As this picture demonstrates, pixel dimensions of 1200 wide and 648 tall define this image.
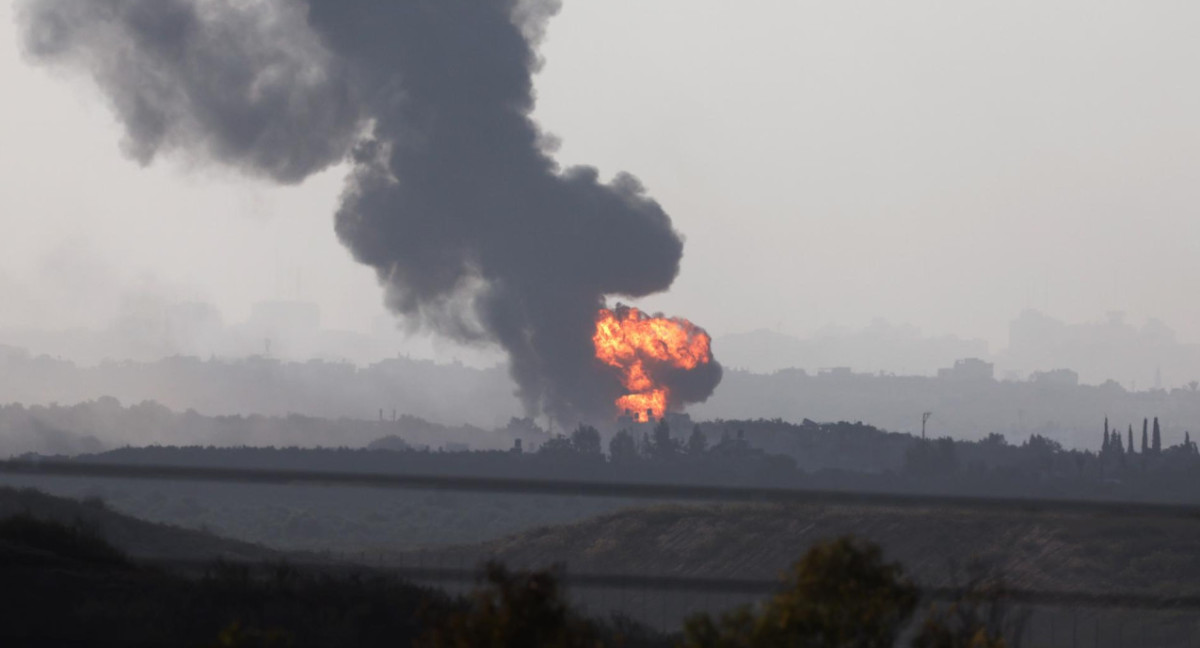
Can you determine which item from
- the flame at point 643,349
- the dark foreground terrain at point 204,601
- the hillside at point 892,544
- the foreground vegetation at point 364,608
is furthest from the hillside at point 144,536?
the flame at point 643,349

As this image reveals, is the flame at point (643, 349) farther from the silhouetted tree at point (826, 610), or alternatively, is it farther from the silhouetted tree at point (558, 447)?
the silhouetted tree at point (826, 610)

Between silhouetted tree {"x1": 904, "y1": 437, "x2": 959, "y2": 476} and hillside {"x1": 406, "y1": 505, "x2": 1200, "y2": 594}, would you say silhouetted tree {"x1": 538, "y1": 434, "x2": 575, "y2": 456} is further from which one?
hillside {"x1": 406, "y1": 505, "x2": 1200, "y2": 594}

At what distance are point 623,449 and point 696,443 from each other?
32.1ft

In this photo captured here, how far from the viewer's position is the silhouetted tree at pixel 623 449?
103375 mm

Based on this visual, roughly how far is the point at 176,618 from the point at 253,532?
6.09 feet

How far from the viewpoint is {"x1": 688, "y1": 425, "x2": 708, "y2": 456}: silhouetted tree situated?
110312 millimetres

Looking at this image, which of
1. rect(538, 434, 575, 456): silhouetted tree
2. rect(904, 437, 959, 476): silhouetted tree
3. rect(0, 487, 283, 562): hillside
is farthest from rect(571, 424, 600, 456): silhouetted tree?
rect(0, 487, 283, 562): hillside

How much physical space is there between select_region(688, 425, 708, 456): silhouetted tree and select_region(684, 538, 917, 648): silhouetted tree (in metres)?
105

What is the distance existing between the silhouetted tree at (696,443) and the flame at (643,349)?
318 inches

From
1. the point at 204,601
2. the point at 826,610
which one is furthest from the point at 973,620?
the point at 204,601

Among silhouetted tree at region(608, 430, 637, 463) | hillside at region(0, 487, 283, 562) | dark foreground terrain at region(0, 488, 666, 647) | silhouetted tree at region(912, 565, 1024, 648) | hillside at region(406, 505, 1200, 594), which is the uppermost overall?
silhouetted tree at region(608, 430, 637, 463)

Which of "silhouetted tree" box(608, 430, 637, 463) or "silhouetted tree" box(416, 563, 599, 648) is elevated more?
"silhouetted tree" box(608, 430, 637, 463)

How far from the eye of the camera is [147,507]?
24.1 ft

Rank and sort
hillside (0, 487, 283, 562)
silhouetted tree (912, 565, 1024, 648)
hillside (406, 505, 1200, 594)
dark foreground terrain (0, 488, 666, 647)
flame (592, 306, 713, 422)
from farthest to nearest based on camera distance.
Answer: flame (592, 306, 713, 422), hillside (0, 487, 283, 562), dark foreground terrain (0, 488, 666, 647), hillside (406, 505, 1200, 594), silhouetted tree (912, 565, 1024, 648)
